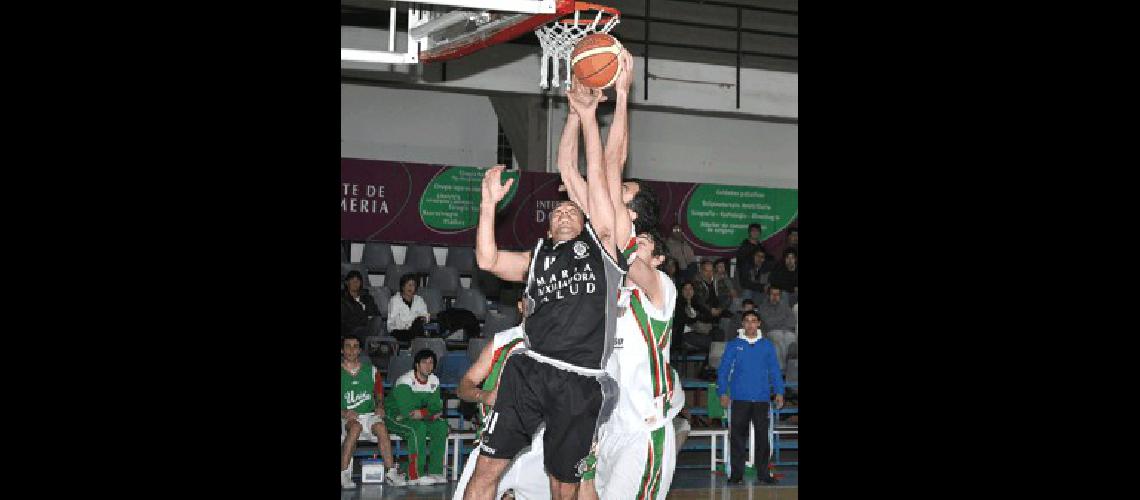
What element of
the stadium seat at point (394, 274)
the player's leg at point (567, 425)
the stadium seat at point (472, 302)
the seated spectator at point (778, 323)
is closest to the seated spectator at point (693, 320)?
the seated spectator at point (778, 323)

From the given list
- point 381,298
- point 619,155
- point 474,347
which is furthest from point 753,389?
point 619,155

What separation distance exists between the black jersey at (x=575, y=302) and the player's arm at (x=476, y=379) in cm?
50

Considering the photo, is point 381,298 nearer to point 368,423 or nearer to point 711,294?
point 368,423

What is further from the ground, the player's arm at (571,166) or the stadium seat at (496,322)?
the player's arm at (571,166)

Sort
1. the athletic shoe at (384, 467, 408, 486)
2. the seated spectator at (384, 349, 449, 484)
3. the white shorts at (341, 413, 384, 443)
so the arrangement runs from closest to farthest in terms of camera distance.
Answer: the athletic shoe at (384, 467, 408, 486) → the seated spectator at (384, 349, 449, 484) → the white shorts at (341, 413, 384, 443)

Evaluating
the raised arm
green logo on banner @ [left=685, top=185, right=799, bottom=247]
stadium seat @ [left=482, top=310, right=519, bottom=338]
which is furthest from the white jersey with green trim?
green logo on banner @ [left=685, top=185, right=799, bottom=247]

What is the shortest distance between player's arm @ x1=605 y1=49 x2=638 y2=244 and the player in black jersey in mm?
166

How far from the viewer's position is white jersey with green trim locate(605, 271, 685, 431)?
18.6ft

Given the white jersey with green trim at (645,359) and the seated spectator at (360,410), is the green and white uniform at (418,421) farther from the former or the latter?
the white jersey with green trim at (645,359)

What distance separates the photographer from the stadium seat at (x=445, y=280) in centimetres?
1257

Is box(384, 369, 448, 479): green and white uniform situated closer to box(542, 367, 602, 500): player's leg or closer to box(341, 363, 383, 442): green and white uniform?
box(341, 363, 383, 442): green and white uniform
